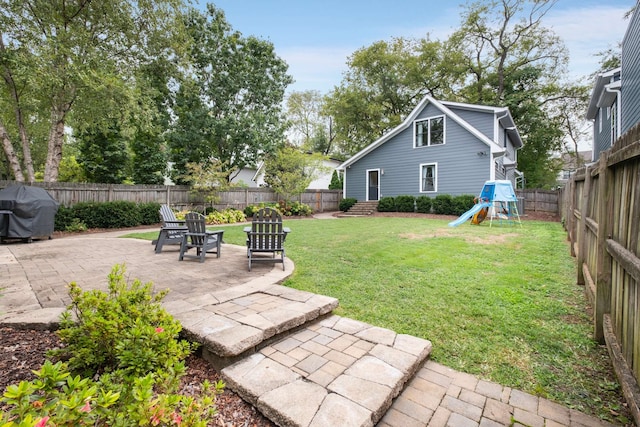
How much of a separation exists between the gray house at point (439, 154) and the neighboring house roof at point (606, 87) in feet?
11.8

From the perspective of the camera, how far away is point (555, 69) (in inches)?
843

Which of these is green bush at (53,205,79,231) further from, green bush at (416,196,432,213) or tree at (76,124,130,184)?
green bush at (416,196,432,213)

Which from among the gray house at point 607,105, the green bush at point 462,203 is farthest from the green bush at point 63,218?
the gray house at point 607,105

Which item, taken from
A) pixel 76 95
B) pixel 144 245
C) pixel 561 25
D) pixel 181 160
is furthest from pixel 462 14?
pixel 144 245

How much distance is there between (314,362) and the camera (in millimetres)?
2252

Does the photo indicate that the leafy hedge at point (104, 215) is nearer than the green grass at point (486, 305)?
No

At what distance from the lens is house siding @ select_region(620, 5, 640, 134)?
789 cm

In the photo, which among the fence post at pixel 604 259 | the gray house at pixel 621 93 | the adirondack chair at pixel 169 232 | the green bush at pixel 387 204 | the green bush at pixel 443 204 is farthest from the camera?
the green bush at pixel 387 204

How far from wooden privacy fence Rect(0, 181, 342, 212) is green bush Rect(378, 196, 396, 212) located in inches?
169

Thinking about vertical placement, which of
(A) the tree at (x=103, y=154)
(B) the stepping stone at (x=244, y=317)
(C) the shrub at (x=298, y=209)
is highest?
(A) the tree at (x=103, y=154)

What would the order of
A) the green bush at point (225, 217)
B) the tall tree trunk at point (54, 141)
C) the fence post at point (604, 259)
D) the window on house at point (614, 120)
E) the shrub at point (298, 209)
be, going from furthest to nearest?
the shrub at point (298, 209), the green bush at point (225, 217), the tall tree trunk at point (54, 141), the window on house at point (614, 120), the fence post at point (604, 259)

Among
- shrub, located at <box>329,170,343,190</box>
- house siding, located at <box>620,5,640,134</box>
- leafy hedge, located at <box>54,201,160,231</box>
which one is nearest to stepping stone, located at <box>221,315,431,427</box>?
house siding, located at <box>620,5,640,134</box>

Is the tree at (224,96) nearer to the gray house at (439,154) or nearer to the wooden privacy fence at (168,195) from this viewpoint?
the wooden privacy fence at (168,195)

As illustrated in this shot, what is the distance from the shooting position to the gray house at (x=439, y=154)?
14.9 metres
